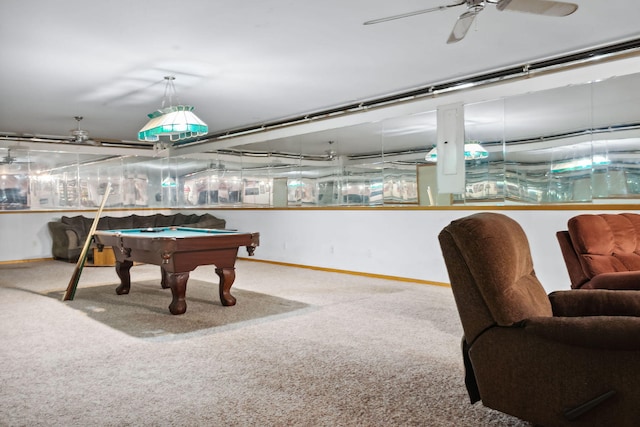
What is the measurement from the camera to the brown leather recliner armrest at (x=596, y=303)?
237 cm

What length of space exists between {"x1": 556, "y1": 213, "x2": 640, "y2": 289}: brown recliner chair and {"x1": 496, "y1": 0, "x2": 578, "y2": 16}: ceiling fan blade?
1.53m

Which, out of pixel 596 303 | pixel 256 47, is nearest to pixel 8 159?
pixel 256 47

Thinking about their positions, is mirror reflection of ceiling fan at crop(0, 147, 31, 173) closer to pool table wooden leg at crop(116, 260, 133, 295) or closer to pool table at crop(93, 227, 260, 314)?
pool table wooden leg at crop(116, 260, 133, 295)

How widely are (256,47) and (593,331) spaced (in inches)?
161

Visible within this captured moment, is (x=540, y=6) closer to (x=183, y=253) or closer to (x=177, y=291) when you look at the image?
(x=183, y=253)

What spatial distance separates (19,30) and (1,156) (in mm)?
6746

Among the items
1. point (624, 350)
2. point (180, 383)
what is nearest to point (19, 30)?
point (180, 383)

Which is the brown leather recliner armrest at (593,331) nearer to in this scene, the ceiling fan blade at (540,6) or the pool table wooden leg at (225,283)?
the ceiling fan blade at (540,6)

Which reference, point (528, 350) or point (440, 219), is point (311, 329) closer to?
point (528, 350)

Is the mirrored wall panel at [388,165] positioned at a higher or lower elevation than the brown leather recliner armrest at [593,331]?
higher

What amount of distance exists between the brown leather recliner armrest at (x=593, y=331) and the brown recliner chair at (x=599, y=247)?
68.3 inches

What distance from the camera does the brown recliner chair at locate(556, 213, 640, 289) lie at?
12.0ft

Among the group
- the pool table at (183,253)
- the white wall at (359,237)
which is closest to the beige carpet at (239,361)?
the pool table at (183,253)

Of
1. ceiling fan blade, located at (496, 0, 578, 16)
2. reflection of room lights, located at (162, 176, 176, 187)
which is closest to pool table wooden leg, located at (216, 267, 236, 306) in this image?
ceiling fan blade, located at (496, 0, 578, 16)
